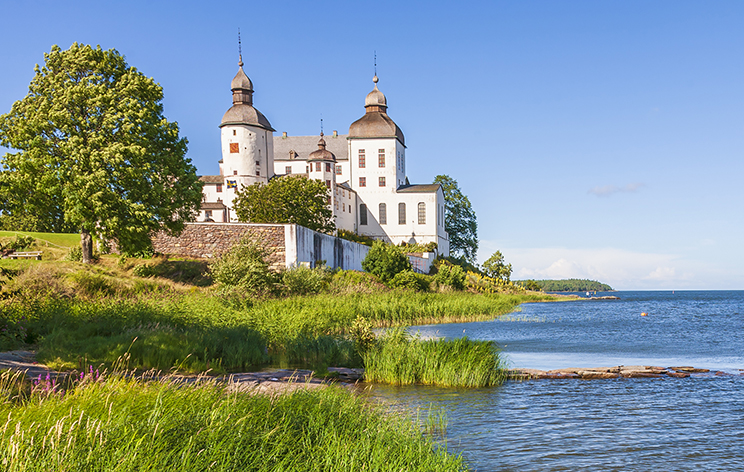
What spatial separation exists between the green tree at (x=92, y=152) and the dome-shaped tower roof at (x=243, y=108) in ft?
122

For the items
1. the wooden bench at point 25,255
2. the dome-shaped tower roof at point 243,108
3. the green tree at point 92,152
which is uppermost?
the dome-shaped tower roof at point 243,108

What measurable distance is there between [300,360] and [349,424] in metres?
8.19

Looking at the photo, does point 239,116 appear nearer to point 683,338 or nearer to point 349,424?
point 683,338

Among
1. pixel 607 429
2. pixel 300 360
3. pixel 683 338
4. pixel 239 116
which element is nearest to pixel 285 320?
pixel 300 360

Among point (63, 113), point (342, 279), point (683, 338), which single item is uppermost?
point (63, 113)

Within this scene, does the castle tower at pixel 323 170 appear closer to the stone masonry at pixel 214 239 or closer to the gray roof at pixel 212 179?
the gray roof at pixel 212 179

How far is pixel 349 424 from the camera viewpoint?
6.98 meters

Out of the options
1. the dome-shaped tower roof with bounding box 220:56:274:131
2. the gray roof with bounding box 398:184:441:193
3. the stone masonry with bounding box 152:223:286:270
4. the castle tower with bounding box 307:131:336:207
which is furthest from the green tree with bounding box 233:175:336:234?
the gray roof with bounding box 398:184:441:193

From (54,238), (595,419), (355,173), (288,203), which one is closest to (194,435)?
(595,419)

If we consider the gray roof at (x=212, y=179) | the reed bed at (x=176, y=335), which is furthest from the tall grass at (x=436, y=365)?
the gray roof at (x=212, y=179)

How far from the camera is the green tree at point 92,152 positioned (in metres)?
27.3

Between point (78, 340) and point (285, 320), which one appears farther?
point (285, 320)

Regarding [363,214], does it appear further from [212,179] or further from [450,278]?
[450,278]

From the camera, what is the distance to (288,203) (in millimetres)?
51312
